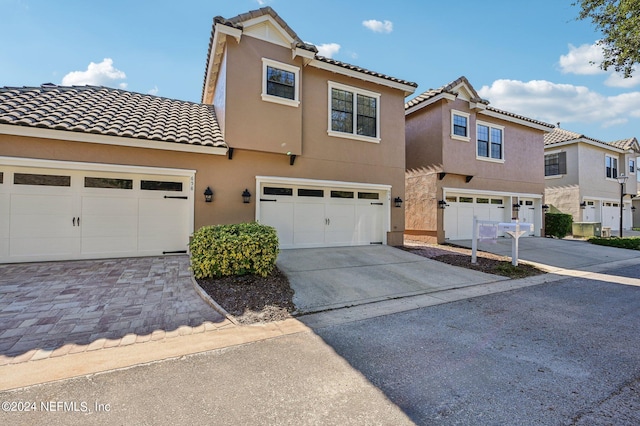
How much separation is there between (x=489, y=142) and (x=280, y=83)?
35.8 feet

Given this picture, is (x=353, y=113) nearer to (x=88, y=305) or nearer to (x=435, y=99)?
(x=435, y=99)

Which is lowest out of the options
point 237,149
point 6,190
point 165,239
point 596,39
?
point 165,239

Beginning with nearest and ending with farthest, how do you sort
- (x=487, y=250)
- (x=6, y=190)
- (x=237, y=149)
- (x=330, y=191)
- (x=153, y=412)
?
1. (x=153, y=412)
2. (x=6, y=190)
3. (x=237, y=149)
4. (x=330, y=191)
5. (x=487, y=250)

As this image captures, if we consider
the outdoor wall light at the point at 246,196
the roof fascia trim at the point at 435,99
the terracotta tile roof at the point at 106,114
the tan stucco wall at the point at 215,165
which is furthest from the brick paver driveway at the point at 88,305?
the roof fascia trim at the point at 435,99

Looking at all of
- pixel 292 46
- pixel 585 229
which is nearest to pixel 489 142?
pixel 585 229

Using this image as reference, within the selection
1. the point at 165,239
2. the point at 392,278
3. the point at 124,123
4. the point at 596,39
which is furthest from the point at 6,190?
the point at 596,39

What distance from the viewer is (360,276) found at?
7156 mm

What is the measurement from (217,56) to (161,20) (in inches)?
67.0

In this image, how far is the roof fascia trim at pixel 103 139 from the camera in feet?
21.7

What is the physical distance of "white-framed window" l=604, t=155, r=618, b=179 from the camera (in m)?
20.6

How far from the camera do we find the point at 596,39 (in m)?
9.72

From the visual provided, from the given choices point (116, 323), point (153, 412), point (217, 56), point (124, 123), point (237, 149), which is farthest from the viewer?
point (217, 56)

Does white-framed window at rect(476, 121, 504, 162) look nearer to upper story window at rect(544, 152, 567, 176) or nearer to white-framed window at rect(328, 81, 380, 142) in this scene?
white-framed window at rect(328, 81, 380, 142)

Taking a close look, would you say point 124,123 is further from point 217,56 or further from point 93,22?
point 217,56
